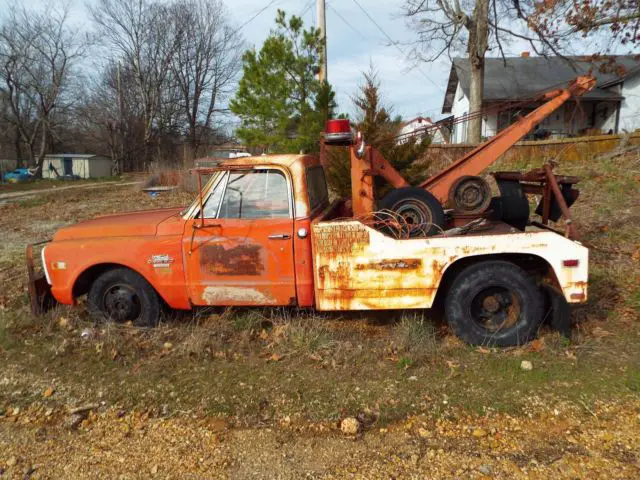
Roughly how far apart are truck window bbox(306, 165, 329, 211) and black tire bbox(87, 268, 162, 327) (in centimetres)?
185

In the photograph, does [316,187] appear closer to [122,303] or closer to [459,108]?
[122,303]

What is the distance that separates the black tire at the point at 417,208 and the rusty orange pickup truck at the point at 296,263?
0.24 metres

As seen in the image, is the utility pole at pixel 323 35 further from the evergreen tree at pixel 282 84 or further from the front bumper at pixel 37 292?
the front bumper at pixel 37 292

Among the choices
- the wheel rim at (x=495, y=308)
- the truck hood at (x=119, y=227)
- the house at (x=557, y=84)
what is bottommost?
the wheel rim at (x=495, y=308)

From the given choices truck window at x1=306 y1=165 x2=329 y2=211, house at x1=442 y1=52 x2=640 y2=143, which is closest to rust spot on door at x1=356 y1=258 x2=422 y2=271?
truck window at x1=306 y1=165 x2=329 y2=211

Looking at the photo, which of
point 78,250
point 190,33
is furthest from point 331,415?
point 190,33

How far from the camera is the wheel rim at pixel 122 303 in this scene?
182 inches

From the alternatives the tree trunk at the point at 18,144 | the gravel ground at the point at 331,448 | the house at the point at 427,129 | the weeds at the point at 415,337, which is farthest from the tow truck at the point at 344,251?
the tree trunk at the point at 18,144

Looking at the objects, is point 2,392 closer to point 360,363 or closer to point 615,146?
point 360,363

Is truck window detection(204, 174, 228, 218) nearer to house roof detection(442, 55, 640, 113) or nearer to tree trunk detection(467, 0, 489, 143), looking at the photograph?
tree trunk detection(467, 0, 489, 143)

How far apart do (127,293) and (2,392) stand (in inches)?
51.9

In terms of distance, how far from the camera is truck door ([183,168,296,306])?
165 inches

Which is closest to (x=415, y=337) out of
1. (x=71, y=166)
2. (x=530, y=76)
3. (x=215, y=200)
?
(x=215, y=200)

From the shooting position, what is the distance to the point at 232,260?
13.9ft
